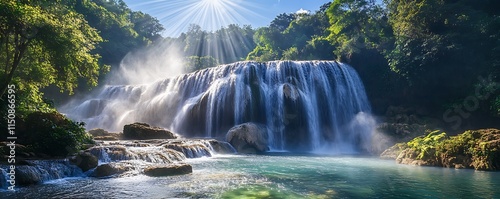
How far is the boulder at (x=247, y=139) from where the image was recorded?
1004 inches

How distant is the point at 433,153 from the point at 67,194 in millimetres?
18743

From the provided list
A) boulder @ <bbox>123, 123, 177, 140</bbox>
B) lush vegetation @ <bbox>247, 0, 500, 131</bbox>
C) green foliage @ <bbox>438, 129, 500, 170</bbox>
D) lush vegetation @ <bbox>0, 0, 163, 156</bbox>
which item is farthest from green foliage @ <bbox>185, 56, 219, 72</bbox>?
green foliage @ <bbox>438, 129, 500, 170</bbox>

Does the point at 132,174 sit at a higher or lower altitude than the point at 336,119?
lower

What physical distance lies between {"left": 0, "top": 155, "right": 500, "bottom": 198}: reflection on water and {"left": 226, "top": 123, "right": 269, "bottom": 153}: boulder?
10.9 meters

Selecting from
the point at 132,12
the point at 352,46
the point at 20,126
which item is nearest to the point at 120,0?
the point at 132,12

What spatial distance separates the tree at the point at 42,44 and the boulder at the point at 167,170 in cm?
723

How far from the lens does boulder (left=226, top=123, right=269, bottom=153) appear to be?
2549cm

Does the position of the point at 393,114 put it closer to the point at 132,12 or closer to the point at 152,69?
the point at 152,69

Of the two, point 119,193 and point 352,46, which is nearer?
point 119,193

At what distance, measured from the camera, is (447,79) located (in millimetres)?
30953

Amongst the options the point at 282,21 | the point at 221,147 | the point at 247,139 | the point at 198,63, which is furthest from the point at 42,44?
the point at 282,21

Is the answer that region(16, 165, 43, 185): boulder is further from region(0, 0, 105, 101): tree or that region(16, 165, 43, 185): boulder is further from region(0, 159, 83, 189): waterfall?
region(0, 0, 105, 101): tree

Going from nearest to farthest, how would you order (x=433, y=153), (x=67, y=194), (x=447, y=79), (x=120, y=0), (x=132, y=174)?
(x=67, y=194) < (x=132, y=174) < (x=433, y=153) < (x=447, y=79) < (x=120, y=0)

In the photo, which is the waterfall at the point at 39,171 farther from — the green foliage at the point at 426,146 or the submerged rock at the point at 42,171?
the green foliage at the point at 426,146
